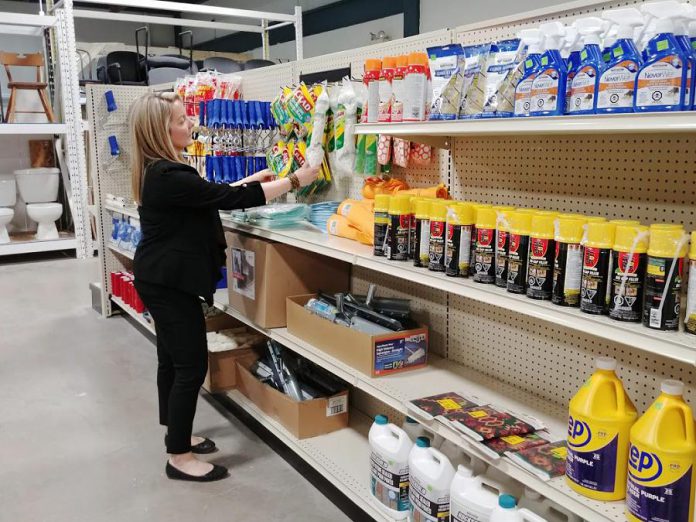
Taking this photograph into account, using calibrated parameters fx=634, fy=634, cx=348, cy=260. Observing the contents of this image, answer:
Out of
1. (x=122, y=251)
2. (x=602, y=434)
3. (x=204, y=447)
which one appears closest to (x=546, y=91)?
(x=602, y=434)

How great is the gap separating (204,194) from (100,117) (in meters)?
3.28

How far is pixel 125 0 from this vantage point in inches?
275

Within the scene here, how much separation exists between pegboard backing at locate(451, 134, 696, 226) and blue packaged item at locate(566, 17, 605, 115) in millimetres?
453

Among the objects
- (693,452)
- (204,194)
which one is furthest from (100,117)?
(693,452)

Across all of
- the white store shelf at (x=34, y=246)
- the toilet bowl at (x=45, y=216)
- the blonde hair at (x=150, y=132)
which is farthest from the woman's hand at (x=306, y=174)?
the toilet bowl at (x=45, y=216)

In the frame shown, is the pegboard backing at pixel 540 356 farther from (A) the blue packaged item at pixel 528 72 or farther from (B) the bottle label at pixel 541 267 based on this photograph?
(A) the blue packaged item at pixel 528 72

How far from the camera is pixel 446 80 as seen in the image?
1.92 m

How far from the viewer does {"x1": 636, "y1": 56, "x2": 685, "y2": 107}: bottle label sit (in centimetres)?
127

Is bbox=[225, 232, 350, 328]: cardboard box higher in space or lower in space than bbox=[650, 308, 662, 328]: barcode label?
lower

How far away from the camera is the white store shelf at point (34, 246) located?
7.97 m

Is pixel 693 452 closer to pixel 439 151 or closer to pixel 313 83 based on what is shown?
pixel 439 151

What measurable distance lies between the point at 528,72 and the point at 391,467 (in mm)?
1402

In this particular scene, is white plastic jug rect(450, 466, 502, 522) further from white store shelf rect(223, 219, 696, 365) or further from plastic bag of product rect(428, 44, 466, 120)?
plastic bag of product rect(428, 44, 466, 120)

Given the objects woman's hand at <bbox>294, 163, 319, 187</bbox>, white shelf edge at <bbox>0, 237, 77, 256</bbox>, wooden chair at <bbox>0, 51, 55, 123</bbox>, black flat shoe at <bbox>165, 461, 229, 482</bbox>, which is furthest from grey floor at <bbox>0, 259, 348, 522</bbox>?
wooden chair at <bbox>0, 51, 55, 123</bbox>
